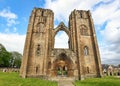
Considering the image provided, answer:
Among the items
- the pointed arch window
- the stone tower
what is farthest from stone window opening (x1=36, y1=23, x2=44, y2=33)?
the pointed arch window

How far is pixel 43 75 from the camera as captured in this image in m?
26.9

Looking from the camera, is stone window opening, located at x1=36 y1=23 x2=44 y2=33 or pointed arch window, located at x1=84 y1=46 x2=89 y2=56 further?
stone window opening, located at x1=36 y1=23 x2=44 y2=33

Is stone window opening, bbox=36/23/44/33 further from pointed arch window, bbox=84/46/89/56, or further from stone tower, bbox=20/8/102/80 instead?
pointed arch window, bbox=84/46/89/56

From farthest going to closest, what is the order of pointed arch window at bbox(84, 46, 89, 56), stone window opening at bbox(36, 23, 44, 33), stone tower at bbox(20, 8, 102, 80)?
stone window opening at bbox(36, 23, 44, 33), pointed arch window at bbox(84, 46, 89, 56), stone tower at bbox(20, 8, 102, 80)

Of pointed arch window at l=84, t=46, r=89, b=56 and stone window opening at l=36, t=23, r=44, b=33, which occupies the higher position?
stone window opening at l=36, t=23, r=44, b=33

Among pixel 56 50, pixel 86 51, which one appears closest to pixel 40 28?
pixel 56 50

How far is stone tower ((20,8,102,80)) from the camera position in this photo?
27.9m

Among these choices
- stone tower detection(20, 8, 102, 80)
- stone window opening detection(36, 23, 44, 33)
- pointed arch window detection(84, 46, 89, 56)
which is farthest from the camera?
stone window opening detection(36, 23, 44, 33)

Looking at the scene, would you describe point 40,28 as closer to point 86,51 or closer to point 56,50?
point 56,50

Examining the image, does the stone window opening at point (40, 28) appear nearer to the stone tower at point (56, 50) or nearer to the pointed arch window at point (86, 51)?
the stone tower at point (56, 50)

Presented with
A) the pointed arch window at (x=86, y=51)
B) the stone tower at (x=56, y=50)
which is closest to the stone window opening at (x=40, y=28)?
the stone tower at (x=56, y=50)

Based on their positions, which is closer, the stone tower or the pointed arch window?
the stone tower

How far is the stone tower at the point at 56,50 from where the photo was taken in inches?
1099

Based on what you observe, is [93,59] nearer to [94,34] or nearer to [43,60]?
[94,34]
